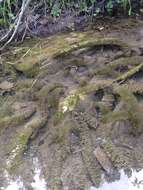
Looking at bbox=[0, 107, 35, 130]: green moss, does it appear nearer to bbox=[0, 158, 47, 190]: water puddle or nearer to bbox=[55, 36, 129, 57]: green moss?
bbox=[0, 158, 47, 190]: water puddle

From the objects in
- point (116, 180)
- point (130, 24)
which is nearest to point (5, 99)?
point (116, 180)

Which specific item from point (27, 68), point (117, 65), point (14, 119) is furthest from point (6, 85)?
point (117, 65)

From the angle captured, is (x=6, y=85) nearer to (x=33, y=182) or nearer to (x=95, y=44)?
(x=95, y=44)

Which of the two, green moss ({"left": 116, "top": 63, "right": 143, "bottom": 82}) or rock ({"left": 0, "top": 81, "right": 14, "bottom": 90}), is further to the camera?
rock ({"left": 0, "top": 81, "right": 14, "bottom": 90})

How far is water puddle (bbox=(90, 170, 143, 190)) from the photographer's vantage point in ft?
7.95

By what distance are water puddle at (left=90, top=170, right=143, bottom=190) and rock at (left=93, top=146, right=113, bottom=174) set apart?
84 mm

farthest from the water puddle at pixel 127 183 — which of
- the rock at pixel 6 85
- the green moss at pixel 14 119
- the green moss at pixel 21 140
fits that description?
the rock at pixel 6 85

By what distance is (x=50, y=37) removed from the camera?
12.9 feet

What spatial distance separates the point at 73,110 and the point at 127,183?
0.65 meters

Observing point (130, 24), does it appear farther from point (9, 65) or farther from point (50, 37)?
point (9, 65)

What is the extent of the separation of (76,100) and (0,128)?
1.74 ft

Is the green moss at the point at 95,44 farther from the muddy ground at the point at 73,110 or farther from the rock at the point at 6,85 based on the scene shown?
the rock at the point at 6,85

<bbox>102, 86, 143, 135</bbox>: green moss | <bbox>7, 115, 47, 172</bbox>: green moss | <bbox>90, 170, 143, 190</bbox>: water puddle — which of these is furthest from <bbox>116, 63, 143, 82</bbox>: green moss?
<bbox>90, 170, 143, 190</bbox>: water puddle

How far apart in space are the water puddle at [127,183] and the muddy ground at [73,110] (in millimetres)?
29
